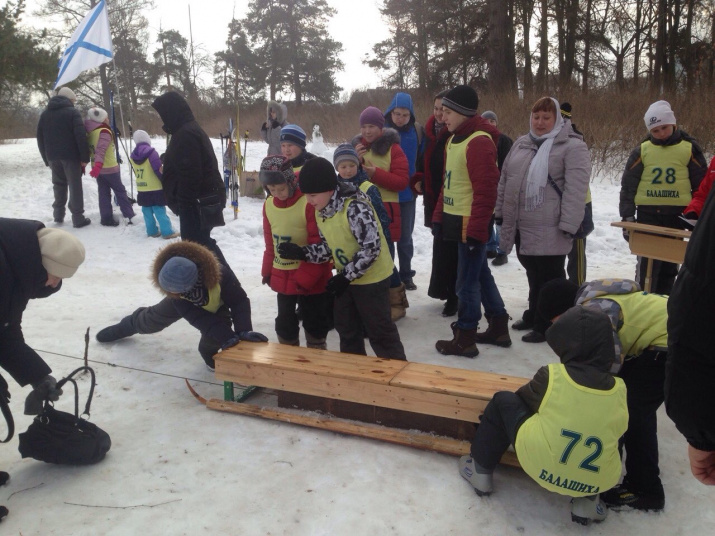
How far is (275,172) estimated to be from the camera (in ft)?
12.8

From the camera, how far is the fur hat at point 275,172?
390 cm

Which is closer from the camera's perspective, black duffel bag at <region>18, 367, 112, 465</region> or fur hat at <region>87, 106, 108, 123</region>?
black duffel bag at <region>18, 367, 112, 465</region>

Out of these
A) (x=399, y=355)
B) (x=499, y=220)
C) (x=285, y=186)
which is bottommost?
(x=399, y=355)

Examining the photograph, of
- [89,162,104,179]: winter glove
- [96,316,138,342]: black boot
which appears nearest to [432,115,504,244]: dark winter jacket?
[96,316,138,342]: black boot

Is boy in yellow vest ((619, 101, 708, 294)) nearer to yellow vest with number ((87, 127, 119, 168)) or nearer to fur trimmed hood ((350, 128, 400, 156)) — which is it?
fur trimmed hood ((350, 128, 400, 156))

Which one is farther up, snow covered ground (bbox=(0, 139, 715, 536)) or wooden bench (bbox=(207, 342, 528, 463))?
wooden bench (bbox=(207, 342, 528, 463))

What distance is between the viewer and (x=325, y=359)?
12.2ft

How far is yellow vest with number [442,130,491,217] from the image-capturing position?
13.7 ft

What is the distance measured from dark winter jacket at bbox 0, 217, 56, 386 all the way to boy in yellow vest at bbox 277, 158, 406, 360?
1.51 meters

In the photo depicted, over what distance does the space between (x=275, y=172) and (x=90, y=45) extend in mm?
6961

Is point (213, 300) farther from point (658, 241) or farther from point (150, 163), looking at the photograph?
point (150, 163)

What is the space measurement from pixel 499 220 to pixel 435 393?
1979 mm

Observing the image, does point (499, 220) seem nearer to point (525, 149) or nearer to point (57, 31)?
point (525, 149)

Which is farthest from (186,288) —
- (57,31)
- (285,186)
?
(57,31)
